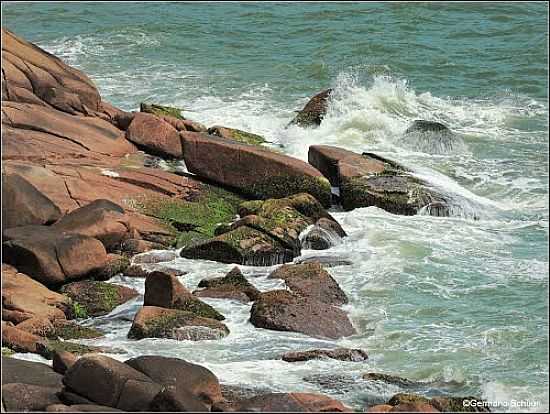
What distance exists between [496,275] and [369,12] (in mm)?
21752

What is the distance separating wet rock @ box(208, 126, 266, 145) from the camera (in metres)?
22.5

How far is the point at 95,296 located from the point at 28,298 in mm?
1215

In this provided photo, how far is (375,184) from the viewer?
795 inches

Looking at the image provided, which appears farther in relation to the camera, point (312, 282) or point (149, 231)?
point (149, 231)

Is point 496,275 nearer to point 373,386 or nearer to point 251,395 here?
point 373,386

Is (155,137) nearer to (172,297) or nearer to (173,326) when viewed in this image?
(172,297)

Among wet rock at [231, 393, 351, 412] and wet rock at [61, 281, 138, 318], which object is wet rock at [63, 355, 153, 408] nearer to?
wet rock at [231, 393, 351, 412]

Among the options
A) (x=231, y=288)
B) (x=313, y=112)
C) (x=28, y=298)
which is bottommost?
(x=313, y=112)

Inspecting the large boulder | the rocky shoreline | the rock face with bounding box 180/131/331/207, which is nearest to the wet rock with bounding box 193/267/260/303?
the rocky shoreline

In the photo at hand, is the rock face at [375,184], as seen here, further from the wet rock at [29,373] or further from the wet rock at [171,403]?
the wet rock at [171,403]

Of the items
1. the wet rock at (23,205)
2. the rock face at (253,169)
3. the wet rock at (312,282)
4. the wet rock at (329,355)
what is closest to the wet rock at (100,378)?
the wet rock at (329,355)

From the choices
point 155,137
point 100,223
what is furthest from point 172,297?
point 155,137

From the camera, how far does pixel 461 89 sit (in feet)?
93.9

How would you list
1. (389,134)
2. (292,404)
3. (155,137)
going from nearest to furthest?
(292,404) → (155,137) → (389,134)
